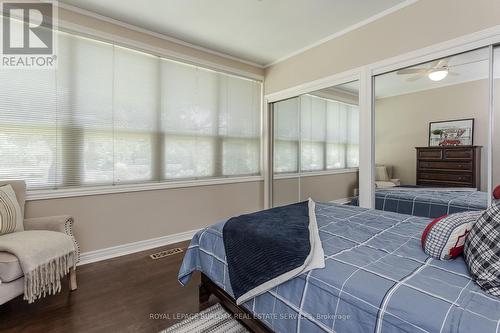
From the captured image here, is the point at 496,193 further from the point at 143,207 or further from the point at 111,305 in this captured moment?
the point at 143,207

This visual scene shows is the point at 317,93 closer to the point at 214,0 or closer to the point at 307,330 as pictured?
the point at 214,0

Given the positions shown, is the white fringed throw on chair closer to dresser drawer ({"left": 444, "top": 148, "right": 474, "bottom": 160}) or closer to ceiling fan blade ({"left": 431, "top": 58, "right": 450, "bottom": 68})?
dresser drawer ({"left": 444, "top": 148, "right": 474, "bottom": 160})

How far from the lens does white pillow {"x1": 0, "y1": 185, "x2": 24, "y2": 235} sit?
2.01 meters

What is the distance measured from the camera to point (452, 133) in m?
2.46

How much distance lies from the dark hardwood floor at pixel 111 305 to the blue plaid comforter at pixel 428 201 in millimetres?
2310

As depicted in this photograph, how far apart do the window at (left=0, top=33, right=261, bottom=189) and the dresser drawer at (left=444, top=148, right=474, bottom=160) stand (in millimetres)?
2729

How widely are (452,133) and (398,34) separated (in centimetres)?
118

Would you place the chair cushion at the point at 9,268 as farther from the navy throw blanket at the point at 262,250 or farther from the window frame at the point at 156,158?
the navy throw blanket at the point at 262,250

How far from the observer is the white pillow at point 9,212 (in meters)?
2.01

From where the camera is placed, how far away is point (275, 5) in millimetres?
2639

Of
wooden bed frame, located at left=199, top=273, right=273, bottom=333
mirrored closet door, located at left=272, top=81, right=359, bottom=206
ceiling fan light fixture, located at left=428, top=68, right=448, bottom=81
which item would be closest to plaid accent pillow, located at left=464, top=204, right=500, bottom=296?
wooden bed frame, located at left=199, top=273, right=273, bottom=333

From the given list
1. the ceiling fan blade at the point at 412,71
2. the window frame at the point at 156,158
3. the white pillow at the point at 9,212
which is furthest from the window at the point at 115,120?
the ceiling fan blade at the point at 412,71

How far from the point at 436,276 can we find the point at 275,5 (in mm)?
2734

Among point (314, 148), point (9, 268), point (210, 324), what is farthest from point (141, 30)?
point (210, 324)
